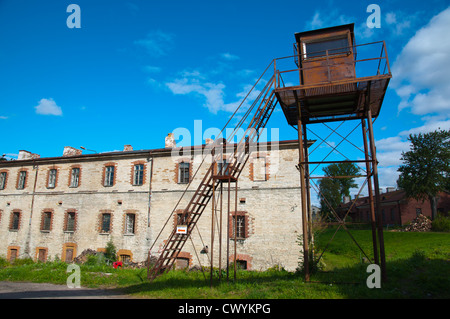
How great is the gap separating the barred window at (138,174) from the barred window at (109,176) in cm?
203

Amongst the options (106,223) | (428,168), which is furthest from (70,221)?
(428,168)

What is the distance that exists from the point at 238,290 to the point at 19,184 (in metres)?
23.3

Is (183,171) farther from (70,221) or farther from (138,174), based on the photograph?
(70,221)

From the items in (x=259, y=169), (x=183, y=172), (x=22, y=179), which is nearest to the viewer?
(x=259, y=169)

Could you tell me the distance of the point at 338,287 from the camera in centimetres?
904

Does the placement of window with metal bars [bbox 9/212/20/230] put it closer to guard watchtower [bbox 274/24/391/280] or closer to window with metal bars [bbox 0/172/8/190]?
window with metal bars [bbox 0/172/8/190]

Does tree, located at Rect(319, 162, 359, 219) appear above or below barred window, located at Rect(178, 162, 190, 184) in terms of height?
above

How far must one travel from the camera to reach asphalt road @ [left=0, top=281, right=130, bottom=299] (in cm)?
1095

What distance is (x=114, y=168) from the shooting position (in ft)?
70.4

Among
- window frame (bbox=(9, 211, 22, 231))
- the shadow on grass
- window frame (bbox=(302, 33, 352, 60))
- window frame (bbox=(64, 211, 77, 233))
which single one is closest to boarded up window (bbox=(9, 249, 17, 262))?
window frame (bbox=(9, 211, 22, 231))

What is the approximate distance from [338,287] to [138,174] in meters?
15.7

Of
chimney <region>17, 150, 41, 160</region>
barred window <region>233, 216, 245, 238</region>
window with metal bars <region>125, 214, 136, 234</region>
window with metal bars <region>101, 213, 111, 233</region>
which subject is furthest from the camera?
chimney <region>17, 150, 41, 160</region>

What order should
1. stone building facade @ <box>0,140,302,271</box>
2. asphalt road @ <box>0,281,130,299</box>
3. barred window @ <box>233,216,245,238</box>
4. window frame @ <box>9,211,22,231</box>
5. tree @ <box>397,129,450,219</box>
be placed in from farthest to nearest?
tree @ <box>397,129,450,219</box>, window frame @ <box>9,211,22,231</box>, barred window @ <box>233,216,245,238</box>, stone building facade @ <box>0,140,302,271</box>, asphalt road @ <box>0,281,130,299</box>

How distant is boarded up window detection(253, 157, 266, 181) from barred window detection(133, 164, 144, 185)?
8.31 meters
